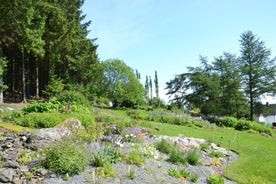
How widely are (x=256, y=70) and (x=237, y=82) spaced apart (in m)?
2.71

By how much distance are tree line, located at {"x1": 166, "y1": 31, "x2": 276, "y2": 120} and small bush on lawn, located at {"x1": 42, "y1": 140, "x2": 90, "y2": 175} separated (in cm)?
2427

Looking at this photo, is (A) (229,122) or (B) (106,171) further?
(A) (229,122)

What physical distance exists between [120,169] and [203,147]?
4332 millimetres

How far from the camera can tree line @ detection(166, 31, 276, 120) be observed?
29.4 meters

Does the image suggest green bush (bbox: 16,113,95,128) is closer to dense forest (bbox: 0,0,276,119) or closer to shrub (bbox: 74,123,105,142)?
shrub (bbox: 74,123,105,142)

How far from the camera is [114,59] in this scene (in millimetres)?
29609

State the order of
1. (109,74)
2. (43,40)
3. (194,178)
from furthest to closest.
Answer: (109,74) < (43,40) < (194,178)

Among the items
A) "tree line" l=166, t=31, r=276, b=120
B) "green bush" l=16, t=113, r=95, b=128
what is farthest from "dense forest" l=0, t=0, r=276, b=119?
"green bush" l=16, t=113, r=95, b=128

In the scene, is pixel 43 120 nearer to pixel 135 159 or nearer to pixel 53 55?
pixel 135 159

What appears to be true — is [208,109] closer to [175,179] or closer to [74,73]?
[74,73]

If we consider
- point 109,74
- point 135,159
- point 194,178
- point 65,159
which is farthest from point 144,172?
point 109,74

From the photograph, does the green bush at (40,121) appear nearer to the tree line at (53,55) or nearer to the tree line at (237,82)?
the tree line at (53,55)

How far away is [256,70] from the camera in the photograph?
3009 cm

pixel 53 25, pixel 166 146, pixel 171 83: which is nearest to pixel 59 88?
pixel 53 25
